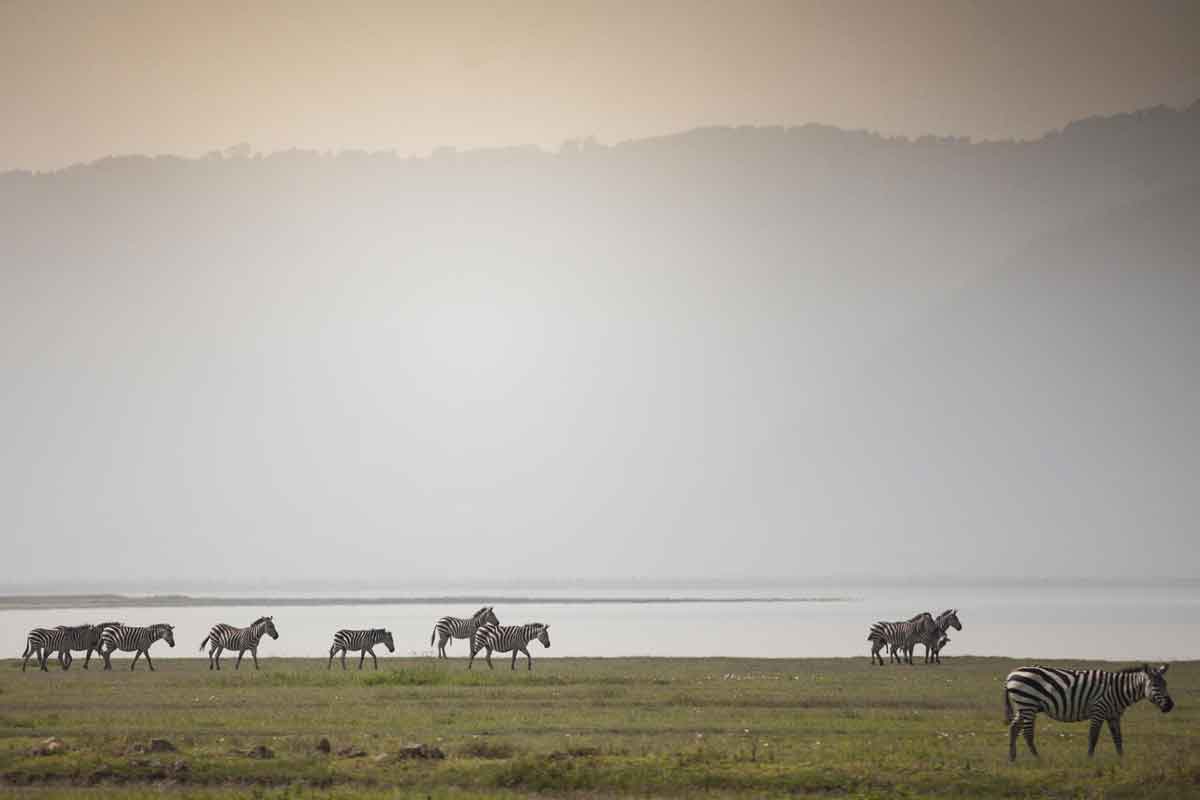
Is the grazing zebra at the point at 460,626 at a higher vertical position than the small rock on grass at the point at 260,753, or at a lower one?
higher

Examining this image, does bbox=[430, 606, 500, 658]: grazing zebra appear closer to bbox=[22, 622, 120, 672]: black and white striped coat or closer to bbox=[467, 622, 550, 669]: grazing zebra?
bbox=[467, 622, 550, 669]: grazing zebra

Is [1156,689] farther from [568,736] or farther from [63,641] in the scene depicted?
[63,641]

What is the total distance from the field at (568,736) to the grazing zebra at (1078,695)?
807 mm

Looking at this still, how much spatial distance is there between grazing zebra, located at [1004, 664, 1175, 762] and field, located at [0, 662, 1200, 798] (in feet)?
2.65

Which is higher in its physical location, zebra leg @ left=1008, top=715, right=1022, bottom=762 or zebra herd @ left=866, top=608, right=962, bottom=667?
zebra herd @ left=866, top=608, right=962, bottom=667

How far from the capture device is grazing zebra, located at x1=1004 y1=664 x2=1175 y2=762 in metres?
29.9

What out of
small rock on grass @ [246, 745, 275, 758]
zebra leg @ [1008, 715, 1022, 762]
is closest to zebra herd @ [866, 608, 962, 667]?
zebra leg @ [1008, 715, 1022, 762]

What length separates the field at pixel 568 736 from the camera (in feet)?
92.7

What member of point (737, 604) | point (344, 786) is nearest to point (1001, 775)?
point (344, 786)

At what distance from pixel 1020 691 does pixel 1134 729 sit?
704 cm

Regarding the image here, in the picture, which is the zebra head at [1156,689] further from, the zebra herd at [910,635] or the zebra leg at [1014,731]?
the zebra herd at [910,635]

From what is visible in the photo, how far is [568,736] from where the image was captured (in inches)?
1368

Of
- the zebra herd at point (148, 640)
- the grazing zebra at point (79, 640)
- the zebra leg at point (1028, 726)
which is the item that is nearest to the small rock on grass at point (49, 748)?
the zebra leg at point (1028, 726)

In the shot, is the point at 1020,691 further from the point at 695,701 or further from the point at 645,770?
the point at 695,701
